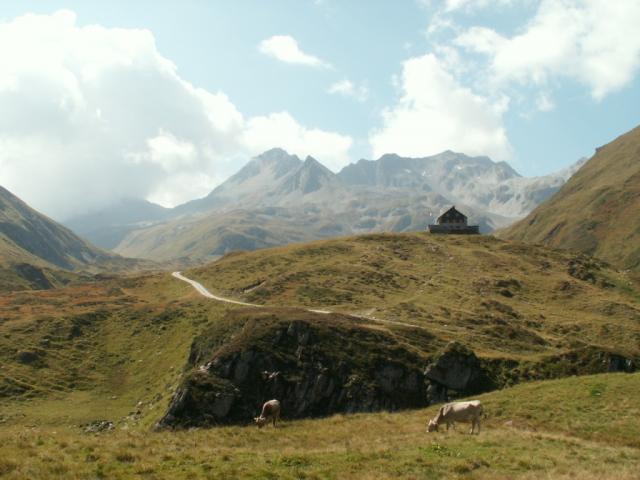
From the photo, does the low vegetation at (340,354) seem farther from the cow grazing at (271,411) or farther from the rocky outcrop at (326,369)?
the cow grazing at (271,411)

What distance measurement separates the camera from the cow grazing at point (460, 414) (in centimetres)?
2994

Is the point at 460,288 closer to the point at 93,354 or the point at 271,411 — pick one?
the point at 93,354

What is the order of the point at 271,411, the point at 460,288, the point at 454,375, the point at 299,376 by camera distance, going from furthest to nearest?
the point at 460,288, the point at 454,375, the point at 299,376, the point at 271,411

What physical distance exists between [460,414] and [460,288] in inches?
2832

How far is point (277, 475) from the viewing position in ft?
66.5

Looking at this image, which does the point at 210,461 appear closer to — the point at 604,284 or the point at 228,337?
the point at 228,337

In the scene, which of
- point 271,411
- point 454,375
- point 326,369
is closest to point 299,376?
point 326,369

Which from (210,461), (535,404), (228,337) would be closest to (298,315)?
(228,337)

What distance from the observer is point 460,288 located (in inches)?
3937

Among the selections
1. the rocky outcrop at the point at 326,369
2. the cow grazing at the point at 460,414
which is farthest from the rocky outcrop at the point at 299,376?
the cow grazing at the point at 460,414

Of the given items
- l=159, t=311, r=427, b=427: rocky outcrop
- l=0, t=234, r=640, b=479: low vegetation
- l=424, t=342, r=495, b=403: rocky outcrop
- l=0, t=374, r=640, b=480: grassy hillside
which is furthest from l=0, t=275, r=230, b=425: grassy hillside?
l=424, t=342, r=495, b=403: rocky outcrop

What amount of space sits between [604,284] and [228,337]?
90218 mm

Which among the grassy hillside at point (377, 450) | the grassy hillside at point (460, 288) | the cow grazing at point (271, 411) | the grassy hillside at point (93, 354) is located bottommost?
the grassy hillside at point (93, 354)

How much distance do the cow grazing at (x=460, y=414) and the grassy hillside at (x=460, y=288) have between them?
2943 cm
